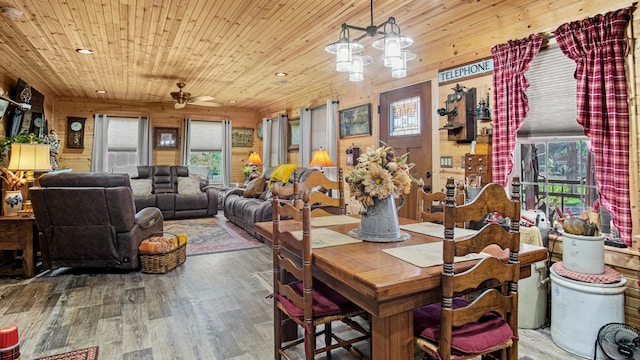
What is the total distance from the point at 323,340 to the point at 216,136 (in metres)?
7.73

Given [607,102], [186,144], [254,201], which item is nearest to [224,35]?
[254,201]

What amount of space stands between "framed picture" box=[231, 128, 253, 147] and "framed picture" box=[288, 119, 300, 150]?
2.04m

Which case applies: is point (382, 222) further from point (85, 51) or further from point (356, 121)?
point (85, 51)

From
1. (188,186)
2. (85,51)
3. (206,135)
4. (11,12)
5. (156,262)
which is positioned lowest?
(156,262)

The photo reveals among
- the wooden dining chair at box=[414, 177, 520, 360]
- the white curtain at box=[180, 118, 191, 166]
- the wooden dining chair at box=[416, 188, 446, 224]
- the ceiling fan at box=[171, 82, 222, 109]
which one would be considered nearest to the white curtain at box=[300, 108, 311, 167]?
the ceiling fan at box=[171, 82, 222, 109]

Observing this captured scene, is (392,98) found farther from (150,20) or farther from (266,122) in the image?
(266,122)

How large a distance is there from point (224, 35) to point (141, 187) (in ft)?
14.7

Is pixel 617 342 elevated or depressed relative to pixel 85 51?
depressed

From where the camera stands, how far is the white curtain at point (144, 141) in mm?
8586

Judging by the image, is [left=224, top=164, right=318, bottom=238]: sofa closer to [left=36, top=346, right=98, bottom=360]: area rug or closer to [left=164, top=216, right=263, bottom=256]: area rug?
[left=164, top=216, right=263, bottom=256]: area rug

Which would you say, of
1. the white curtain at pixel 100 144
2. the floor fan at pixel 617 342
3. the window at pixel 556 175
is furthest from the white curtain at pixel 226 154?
the floor fan at pixel 617 342

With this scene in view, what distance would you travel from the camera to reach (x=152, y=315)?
282 cm

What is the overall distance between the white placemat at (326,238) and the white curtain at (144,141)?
762 centimetres

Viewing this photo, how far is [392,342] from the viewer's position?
1397 mm
